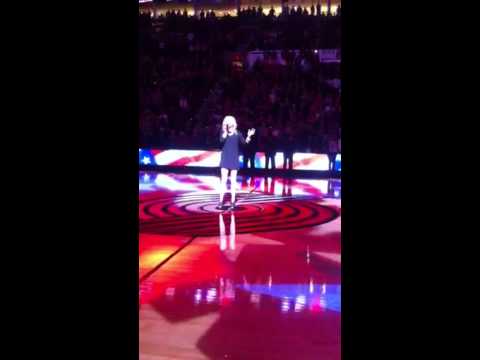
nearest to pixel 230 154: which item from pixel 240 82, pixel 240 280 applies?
pixel 240 280

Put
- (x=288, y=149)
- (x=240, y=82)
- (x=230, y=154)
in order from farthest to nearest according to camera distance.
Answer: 1. (x=240, y=82)
2. (x=288, y=149)
3. (x=230, y=154)

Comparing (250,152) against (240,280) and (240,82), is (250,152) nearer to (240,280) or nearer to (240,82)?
(240,82)

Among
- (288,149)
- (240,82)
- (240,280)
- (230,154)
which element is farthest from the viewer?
(240,82)

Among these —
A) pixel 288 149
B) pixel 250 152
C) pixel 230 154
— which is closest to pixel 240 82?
pixel 250 152

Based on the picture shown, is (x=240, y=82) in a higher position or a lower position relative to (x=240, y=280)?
higher

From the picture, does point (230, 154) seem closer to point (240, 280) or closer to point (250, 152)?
point (240, 280)

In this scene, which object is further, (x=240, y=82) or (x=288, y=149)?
(x=240, y=82)

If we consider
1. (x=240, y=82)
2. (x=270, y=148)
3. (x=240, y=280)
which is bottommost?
(x=240, y=280)
